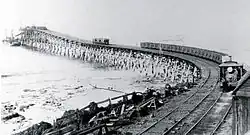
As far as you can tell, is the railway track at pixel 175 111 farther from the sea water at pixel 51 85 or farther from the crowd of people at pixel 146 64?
the sea water at pixel 51 85

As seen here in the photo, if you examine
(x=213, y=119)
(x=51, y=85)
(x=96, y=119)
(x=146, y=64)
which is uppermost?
(x=146, y=64)

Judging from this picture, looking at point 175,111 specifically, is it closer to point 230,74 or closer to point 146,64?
point 230,74

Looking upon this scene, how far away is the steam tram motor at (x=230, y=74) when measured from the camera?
27719 millimetres

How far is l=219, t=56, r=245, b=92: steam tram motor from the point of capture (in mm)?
27719

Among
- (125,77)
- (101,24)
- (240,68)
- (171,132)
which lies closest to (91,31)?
(101,24)

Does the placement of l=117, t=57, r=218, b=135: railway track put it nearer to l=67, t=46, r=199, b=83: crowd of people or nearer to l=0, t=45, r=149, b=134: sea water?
l=67, t=46, r=199, b=83: crowd of people

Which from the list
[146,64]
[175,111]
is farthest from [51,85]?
[175,111]

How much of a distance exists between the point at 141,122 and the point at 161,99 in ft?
21.2

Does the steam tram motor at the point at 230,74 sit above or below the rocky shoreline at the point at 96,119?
above

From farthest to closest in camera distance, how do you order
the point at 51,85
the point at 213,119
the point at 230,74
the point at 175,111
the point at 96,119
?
the point at 51,85 < the point at 230,74 < the point at 175,111 < the point at 96,119 < the point at 213,119

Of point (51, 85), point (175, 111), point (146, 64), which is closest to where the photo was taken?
point (175, 111)

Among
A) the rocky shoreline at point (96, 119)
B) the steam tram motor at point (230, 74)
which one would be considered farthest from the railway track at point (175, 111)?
the steam tram motor at point (230, 74)

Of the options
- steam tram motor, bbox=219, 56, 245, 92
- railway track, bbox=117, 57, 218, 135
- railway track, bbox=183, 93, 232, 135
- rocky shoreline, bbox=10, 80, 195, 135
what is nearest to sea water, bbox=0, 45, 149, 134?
rocky shoreline, bbox=10, 80, 195, 135

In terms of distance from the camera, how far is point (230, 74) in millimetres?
29891
